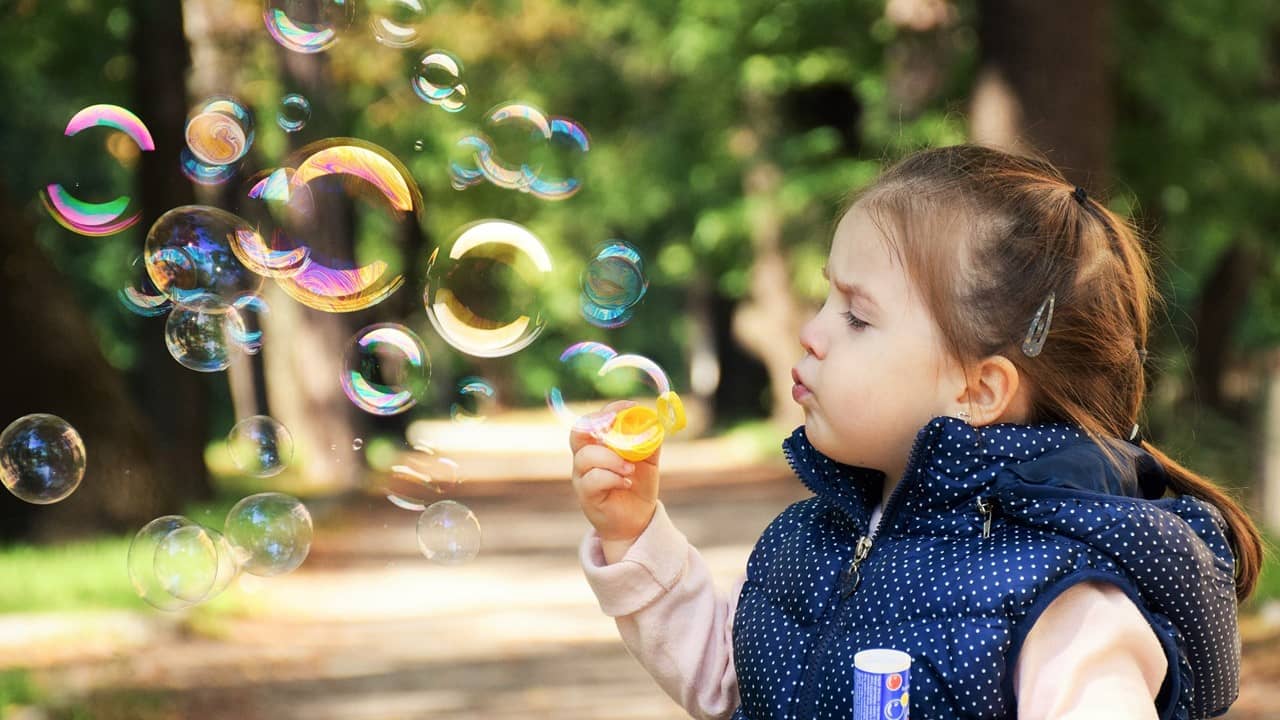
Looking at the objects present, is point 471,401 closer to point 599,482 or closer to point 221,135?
point 221,135

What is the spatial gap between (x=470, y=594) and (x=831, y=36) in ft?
17.2

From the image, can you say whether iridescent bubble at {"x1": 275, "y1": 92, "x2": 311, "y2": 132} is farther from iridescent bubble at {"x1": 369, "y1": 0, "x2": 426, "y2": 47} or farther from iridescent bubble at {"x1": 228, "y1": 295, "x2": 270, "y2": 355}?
iridescent bubble at {"x1": 228, "y1": 295, "x2": 270, "y2": 355}

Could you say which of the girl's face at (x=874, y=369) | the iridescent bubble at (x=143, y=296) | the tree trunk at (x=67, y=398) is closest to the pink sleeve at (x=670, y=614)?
the girl's face at (x=874, y=369)

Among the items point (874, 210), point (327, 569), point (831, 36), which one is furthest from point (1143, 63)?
point (874, 210)

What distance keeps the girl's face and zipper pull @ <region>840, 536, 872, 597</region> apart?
122 millimetres

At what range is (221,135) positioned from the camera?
3.88m

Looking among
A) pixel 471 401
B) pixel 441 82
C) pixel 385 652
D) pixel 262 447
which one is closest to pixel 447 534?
pixel 471 401

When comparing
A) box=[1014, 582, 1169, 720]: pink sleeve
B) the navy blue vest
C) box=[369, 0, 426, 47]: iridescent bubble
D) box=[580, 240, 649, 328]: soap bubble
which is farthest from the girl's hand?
box=[369, 0, 426, 47]: iridescent bubble

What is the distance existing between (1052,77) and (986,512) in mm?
5590

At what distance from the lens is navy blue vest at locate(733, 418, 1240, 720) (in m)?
1.81

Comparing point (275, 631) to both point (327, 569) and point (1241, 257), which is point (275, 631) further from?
point (1241, 257)

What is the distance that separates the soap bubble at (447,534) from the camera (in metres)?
3.06

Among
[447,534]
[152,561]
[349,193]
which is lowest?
[152,561]

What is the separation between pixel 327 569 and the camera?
10.5 meters
